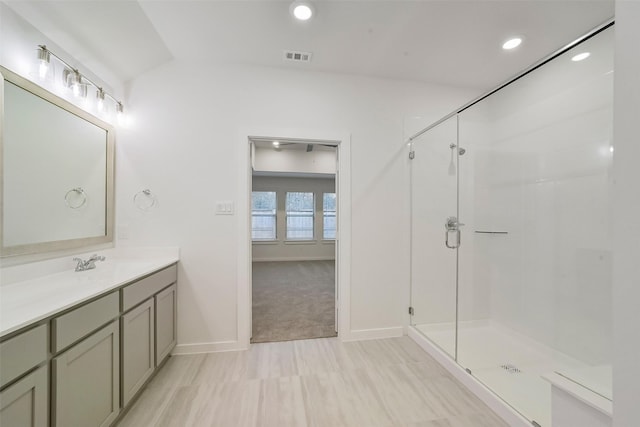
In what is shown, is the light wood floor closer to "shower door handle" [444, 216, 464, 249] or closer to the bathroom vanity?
the bathroom vanity

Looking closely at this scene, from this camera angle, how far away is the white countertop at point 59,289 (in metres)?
0.96

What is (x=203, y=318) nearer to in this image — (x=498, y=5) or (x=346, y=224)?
(x=346, y=224)

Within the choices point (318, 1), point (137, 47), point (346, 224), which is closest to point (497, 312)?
point (346, 224)

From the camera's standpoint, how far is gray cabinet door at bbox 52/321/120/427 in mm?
1049

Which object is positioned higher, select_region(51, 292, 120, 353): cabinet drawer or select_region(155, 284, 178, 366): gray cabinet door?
select_region(51, 292, 120, 353): cabinet drawer

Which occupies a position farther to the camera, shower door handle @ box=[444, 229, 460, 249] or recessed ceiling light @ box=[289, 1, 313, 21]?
shower door handle @ box=[444, 229, 460, 249]

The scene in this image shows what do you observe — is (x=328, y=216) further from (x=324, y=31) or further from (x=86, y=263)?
(x=86, y=263)

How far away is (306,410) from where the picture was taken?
1.58 m

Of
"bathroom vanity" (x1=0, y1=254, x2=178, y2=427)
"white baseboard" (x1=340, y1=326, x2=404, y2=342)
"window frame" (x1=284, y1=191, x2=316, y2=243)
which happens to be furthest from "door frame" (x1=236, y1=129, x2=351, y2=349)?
"window frame" (x1=284, y1=191, x2=316, y2=243)

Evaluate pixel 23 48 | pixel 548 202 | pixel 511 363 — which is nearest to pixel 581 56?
pixel 548 202

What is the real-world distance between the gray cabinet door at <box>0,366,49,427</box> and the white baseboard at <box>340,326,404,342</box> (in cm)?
206

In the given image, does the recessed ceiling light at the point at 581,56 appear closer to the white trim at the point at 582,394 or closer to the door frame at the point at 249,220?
the door frame at the point at 249,220

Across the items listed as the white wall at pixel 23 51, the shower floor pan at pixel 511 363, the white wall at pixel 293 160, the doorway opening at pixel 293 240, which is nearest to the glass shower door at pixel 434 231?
the shower floor pan at pixel 511 363

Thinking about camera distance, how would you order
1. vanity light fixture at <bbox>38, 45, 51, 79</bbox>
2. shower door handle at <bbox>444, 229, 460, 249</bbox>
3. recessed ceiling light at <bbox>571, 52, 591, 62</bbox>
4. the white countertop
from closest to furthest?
the white countertop < vanity light fixture at <bbox>38, 45, 51, 79</bbox> < recessed ceiling light at <bbox>571, 52, 591, 62</bbox> < shower door handle at <bbox>444, 229, 460, 249</bbox>
